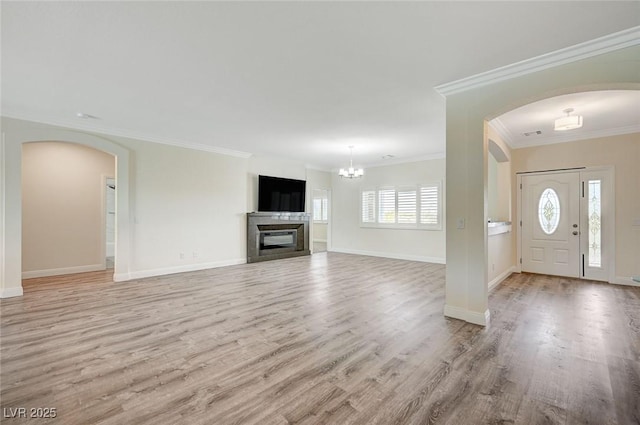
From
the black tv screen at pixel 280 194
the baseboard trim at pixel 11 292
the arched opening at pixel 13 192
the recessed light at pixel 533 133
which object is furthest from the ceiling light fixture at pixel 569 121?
the baseboard trim at pixel 11 292

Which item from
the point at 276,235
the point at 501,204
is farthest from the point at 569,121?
the point at 276,235

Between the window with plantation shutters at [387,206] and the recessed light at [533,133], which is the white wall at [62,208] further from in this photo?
the recessed light at [533,133]

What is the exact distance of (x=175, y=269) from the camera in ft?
20.6

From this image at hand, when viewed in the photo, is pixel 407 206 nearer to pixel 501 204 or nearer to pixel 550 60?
pixel 501 204

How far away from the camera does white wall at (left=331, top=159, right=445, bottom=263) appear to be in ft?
25.6

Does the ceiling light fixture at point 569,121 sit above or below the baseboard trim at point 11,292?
above

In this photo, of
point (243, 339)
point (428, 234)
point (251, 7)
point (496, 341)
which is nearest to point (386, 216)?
point (428, 234)

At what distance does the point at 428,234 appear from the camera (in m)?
7.88

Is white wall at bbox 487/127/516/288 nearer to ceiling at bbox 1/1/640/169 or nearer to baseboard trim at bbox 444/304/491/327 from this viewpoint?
ceiling at bbox 1/1/640/169

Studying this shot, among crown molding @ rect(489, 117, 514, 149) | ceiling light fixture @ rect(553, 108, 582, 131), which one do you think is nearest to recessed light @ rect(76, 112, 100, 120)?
crown molding @ rect(489, 117, 514, 149)

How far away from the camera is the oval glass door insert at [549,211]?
600cm

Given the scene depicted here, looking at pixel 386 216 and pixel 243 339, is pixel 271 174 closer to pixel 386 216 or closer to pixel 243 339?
pixel 386 216

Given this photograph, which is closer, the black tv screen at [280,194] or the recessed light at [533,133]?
the recessed light at [533,133]

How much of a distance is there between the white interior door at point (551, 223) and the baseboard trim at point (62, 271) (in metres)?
9.70
